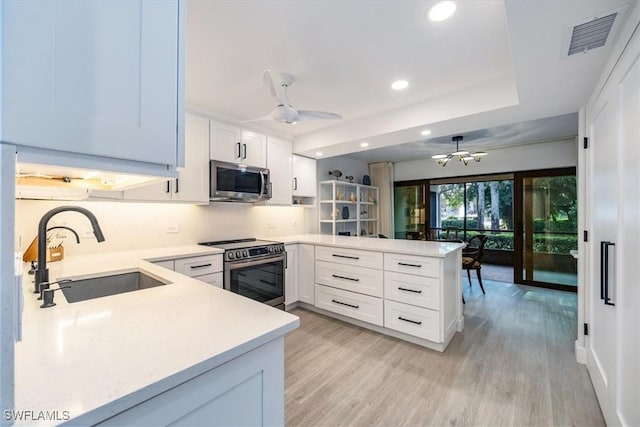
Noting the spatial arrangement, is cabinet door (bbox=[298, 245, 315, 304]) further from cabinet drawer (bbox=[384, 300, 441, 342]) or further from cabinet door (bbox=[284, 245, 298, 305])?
cabinet drawer (bbox=[384, 300, 441, 342])

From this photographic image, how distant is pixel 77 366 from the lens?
2.15ft

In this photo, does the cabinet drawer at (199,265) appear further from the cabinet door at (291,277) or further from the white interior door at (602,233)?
the white interior door at (602,233)

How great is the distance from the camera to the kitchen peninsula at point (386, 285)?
2.54m

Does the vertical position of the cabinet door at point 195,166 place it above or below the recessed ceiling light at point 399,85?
below

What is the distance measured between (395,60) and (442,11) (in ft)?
1.80

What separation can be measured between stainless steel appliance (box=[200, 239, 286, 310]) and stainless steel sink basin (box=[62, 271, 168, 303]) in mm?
1039

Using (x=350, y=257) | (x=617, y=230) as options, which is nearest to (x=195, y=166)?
(x=350, y=257)

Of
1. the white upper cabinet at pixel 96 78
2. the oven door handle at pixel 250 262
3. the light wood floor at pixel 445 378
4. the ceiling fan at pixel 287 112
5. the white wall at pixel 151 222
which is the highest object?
the ceiling fan at pixel 287 112

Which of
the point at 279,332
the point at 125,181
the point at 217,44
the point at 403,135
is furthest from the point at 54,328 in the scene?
the point at 403,135

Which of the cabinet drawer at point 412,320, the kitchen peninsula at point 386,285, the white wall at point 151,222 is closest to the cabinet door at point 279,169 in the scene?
the white wall at point 151,222

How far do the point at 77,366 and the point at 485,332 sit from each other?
3432 mm

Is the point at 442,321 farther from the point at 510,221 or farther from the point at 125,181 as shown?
the point at 510,221

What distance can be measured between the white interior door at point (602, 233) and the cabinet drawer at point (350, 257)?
1634 mm

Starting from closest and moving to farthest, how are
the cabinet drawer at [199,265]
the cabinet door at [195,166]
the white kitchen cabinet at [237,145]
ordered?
the cabinet drawer at [199,265] → the cabinet door at [195,166] → the white kitchen cabinet at [237,145]
